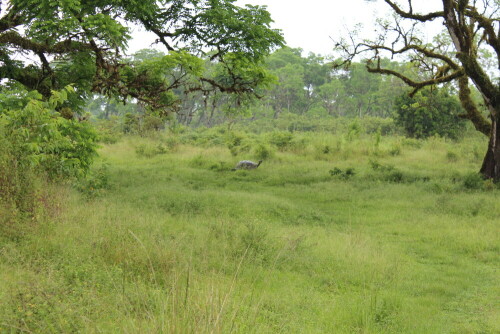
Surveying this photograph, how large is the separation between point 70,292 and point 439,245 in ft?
21.9

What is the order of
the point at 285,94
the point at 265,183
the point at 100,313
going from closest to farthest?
the point at 100,313, the point at 265,183, the point at 285,94

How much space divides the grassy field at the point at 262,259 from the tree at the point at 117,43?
3.18 m

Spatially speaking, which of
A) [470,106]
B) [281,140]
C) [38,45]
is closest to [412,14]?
[470,106]

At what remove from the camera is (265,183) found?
1506 cm

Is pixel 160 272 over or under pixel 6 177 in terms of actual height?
under

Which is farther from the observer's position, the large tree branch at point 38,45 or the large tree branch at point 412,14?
the large tree branch at point 412,14

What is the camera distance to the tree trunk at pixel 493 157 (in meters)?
13.9

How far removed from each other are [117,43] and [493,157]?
12324mm

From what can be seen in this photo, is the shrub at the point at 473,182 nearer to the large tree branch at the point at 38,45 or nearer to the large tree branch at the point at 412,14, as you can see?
the large tree branch at the point at 412,14

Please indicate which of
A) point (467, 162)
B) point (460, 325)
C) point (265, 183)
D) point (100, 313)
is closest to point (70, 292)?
point (100, 313)

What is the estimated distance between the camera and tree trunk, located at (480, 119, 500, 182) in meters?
13.9

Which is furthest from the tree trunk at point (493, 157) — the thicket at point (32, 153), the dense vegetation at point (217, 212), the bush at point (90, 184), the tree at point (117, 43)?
the thicket at point (32, 153)

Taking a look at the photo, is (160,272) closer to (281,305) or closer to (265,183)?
(281,305)

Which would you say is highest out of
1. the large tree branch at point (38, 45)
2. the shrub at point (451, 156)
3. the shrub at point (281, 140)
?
the large tree branch at point (38, 45)
